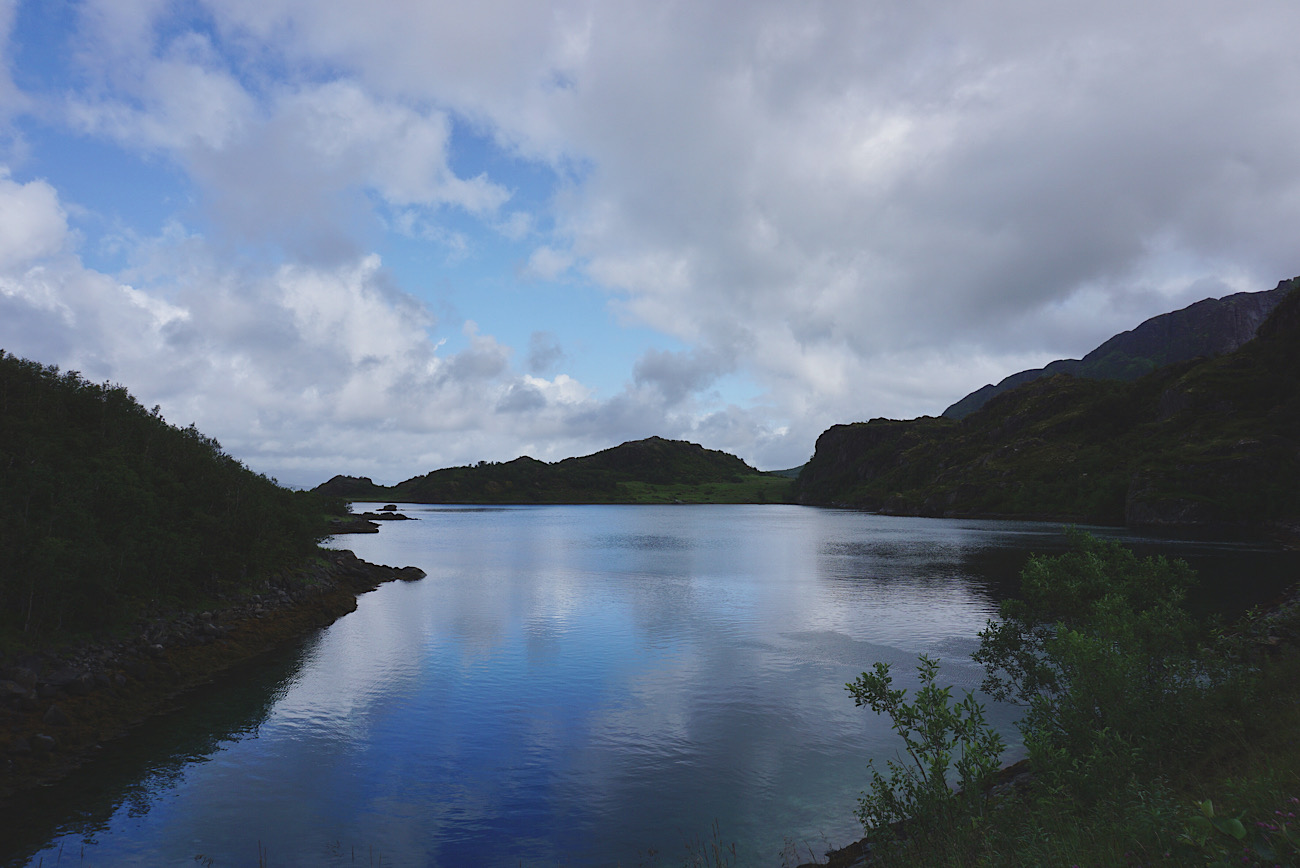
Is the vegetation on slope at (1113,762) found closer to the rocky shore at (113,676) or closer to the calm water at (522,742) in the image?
the calm water at (522,742)

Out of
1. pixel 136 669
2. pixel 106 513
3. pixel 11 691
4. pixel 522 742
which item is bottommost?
pixel 522 742

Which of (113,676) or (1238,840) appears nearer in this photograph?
(1238,840)

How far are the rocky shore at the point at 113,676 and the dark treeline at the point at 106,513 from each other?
1987 millimetres

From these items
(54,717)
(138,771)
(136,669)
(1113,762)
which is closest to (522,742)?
(138,771)

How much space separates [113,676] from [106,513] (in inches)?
462

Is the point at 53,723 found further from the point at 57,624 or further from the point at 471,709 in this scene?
the point at 471,709

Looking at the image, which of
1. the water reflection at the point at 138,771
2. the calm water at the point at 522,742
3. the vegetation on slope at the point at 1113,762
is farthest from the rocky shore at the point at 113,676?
the vegetation on slope at the point at 1113,762

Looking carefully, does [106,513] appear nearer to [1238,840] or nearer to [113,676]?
[113,676]

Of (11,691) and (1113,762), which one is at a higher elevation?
(1113,762)

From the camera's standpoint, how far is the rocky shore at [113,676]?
27297mm

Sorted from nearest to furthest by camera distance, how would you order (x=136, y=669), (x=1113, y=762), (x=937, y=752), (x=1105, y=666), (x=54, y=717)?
(x=937, y=752) → (x=1113, y=762) → (x=1105, y=666) → (x=54, y=717) → (x=136, y=669)

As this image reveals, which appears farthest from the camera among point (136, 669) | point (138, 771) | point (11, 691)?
point (136, 669)

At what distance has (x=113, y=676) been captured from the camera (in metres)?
34.7

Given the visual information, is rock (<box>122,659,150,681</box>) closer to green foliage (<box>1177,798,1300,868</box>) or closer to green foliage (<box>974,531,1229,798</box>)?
green foliage (<box>974,531,1229,798</box>)
